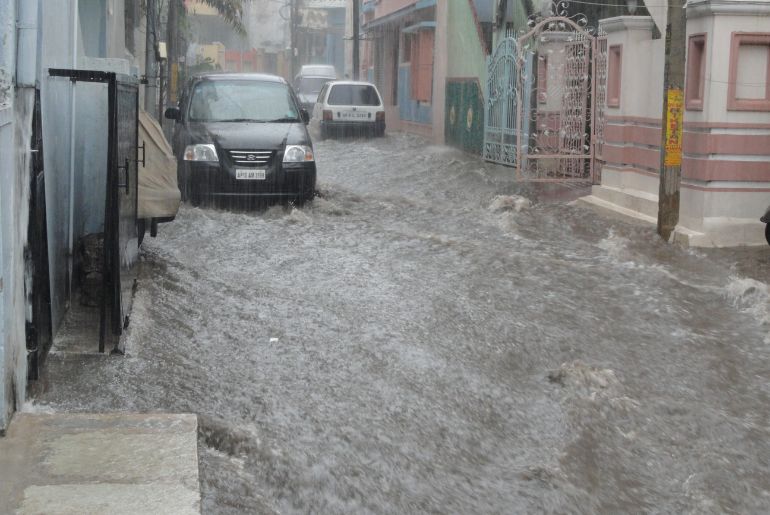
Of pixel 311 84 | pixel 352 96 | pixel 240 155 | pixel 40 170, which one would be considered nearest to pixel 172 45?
pixel 352 96

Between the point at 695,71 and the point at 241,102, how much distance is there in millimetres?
5742

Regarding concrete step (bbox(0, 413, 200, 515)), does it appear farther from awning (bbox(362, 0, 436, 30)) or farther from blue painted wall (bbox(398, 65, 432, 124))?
awning (bbox(362, 0, 436, 30))

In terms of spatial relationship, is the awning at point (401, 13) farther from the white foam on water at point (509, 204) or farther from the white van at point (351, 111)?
the white foam on water at point (509, 204)

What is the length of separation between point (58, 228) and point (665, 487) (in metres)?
3.80

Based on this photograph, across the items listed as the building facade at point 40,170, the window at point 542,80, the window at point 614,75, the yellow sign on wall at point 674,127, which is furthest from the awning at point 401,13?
the building facade at point 40,170

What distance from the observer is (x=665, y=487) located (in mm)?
5152

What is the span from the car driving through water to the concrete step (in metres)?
8.07

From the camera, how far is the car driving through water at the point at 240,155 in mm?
12961

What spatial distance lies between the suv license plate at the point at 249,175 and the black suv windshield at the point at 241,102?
3.13 feet

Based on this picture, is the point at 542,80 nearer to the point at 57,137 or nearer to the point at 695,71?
the point at 695,71

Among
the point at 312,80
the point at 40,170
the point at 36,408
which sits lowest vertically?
the point at 36,408

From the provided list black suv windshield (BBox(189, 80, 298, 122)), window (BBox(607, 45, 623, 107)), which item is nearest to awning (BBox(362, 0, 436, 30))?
black suv windshield (BBox(189, 80, 298, 122))

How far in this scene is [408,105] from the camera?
31.6 meters

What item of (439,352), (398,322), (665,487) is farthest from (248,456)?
(398,322)
